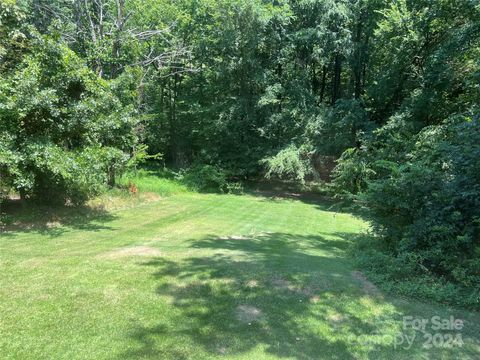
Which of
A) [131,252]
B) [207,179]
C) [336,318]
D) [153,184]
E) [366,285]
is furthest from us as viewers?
[207,179]

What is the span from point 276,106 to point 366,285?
57.0 feet

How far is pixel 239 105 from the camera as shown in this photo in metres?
21.0

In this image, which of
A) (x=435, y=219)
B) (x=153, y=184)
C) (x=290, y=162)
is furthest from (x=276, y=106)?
(x=435, y=219)

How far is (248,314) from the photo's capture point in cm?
416

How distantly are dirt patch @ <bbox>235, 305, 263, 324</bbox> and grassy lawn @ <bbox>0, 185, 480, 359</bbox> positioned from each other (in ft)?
0.07

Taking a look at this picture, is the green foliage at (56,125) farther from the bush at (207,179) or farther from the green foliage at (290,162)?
the green foliage at (290,162)

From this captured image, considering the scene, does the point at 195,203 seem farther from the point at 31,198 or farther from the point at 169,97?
the point at 169,97

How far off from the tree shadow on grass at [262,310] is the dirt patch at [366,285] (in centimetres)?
11

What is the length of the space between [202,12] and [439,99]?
1409 cm

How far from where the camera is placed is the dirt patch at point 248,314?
404 centimetres

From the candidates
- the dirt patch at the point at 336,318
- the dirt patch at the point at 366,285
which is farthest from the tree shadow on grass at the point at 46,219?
the dirt patch at the point at 336,318

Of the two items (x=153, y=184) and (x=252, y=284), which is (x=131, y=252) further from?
(x=153, y=184)

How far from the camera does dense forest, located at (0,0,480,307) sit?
20.4 ft

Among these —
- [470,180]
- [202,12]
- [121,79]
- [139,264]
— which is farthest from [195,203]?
[202,12]
